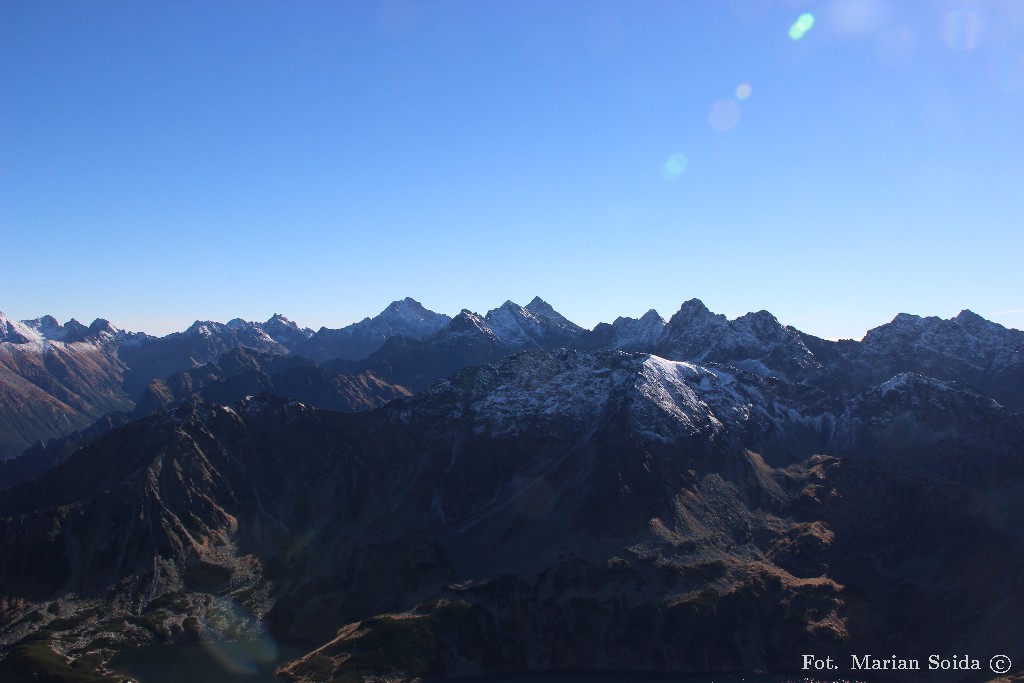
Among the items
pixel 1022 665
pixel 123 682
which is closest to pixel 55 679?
pixel 123 682

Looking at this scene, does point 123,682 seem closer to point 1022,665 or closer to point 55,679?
point 55,679

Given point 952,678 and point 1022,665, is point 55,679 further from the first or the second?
point 1022,665

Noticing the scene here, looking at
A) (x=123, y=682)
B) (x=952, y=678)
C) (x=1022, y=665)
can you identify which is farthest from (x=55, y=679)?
(x=1022, y=665)

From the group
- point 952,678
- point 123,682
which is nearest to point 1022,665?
point 952,678

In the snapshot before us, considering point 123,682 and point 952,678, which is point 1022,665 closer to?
point 952,678
